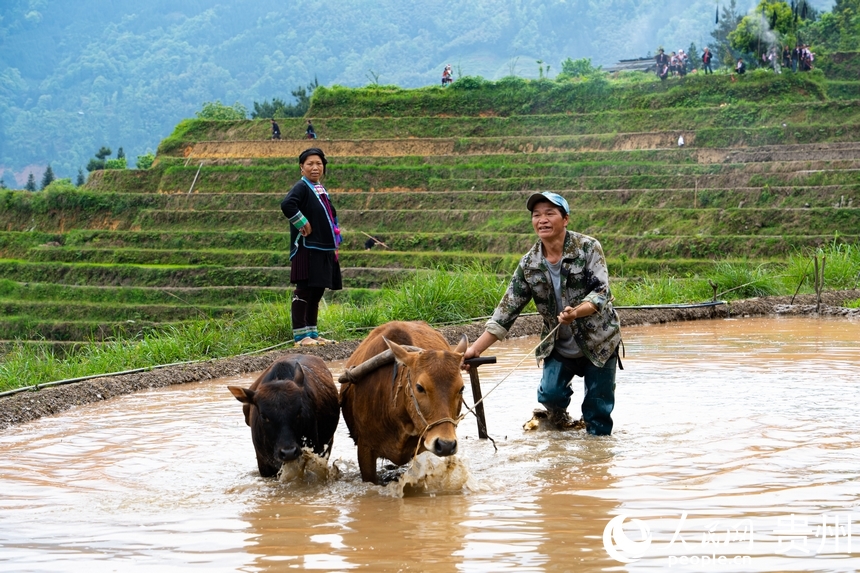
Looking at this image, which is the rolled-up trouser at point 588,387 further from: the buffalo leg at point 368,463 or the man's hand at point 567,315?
the buffalo leg at point 368,463

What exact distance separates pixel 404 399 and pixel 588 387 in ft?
5.66

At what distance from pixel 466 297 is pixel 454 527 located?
8.98m

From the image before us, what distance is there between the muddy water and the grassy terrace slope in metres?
21.5

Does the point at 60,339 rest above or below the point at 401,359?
below

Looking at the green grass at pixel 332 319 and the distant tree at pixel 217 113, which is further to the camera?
the distant tree at pixel 217 113

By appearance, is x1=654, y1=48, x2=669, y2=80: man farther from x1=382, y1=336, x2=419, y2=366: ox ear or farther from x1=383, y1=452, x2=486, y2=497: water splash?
x1=382, y1=336, x2=419, y2=366: ox ear

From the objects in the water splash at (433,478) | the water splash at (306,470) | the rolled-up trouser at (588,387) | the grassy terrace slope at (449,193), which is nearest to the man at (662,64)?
the grassy terrace slope at (449,193)

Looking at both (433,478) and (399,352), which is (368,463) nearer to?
(433,478)

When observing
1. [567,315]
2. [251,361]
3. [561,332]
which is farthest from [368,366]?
[251,361]

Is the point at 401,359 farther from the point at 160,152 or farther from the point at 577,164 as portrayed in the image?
the point at 160,152

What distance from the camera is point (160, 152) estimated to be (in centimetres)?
5228

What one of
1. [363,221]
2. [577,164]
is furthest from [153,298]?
[577,164]

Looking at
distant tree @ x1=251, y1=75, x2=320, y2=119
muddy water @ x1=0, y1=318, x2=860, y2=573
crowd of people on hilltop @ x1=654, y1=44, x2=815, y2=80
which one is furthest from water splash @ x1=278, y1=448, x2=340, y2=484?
distant tree @ x1=251, y1=75, x2=320, y2=119

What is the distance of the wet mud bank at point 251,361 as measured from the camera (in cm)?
834
